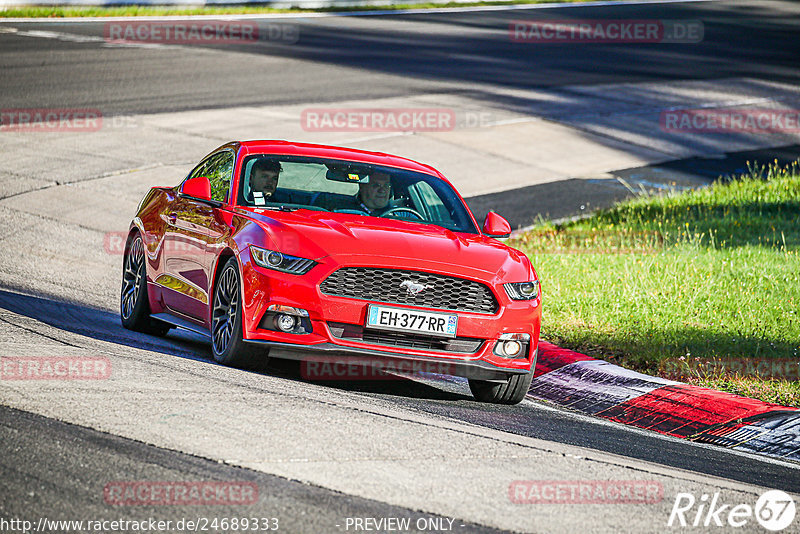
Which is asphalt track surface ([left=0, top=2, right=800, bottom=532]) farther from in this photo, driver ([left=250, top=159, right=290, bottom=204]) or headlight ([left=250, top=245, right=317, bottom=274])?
driver ([left=250, top=159, right=290, bottom=204])

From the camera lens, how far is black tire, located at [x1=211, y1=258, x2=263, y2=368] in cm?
759

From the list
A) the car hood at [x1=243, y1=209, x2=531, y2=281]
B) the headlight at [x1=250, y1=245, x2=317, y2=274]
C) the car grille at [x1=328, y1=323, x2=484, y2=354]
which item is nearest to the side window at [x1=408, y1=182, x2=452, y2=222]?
the car hood at [x1=243, y1=209, x2=531, y2=281]

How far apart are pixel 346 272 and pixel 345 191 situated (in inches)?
53.0

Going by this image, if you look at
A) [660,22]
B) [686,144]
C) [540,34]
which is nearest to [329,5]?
[540,34]

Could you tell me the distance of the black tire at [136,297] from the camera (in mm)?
9617

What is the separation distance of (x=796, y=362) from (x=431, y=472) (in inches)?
183

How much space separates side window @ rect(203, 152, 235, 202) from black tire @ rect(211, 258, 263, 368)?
3.02ft

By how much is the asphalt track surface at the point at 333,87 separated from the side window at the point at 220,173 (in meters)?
1.21

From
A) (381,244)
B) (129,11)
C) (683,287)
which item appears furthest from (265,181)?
(129,11)

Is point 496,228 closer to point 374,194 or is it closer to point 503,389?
point 374,194

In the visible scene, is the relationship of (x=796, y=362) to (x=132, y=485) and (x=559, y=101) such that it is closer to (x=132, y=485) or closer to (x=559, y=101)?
(x=132, y=485)

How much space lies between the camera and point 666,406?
833 centimetres

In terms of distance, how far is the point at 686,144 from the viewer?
2366 cm

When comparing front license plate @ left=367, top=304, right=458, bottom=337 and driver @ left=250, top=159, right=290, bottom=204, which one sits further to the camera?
driver @ left=250, top=159, right=290, bottom=204
